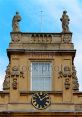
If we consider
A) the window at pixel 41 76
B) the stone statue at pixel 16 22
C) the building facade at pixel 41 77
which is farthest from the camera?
the stone statue at pixel 16 22

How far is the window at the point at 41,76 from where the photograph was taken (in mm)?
39688

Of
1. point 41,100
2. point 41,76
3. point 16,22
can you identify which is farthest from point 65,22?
point 41,100

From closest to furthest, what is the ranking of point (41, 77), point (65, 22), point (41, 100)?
1. point (41, 100)
2. point (41, 77)
3. point (65, 22)

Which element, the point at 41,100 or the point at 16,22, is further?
the point at 16,22

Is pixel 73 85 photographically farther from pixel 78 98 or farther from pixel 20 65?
pixel 20 65

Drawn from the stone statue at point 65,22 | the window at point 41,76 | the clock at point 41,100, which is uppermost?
the stone statue at point 65,22

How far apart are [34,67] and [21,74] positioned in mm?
1129

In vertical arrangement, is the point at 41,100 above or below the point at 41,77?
below

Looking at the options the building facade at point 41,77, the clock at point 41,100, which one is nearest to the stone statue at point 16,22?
the building facade at point 41,77

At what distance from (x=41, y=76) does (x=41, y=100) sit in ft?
6.36

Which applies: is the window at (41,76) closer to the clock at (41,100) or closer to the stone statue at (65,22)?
the clock at (41,100)

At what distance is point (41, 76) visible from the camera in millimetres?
40000

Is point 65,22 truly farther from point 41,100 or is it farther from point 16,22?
point 41,100

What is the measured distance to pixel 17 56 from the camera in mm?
40000
